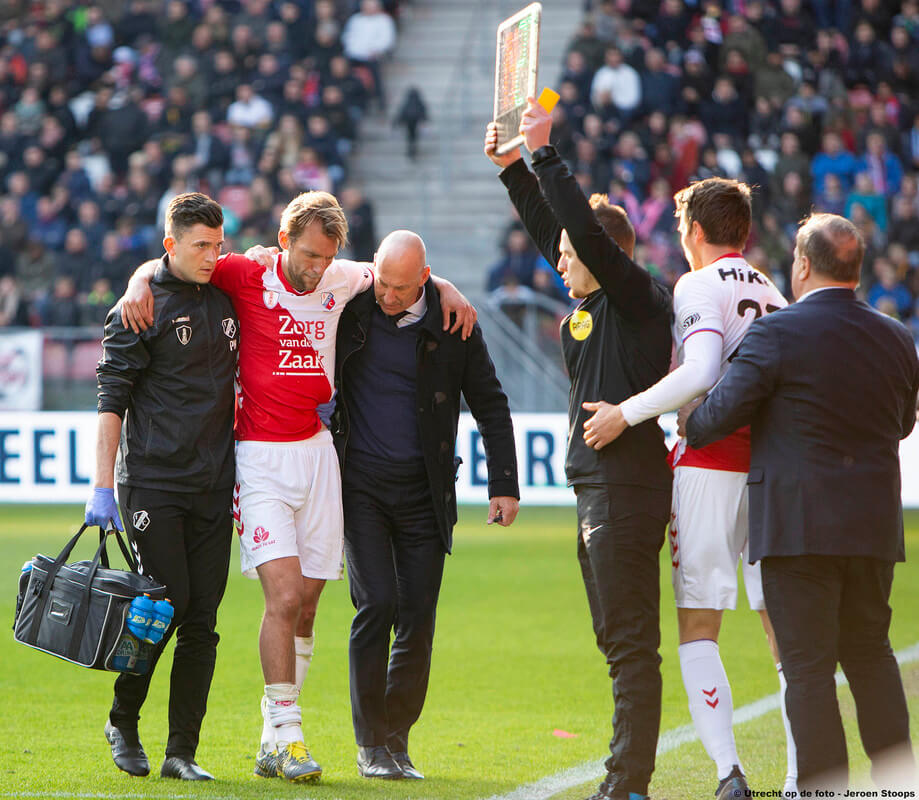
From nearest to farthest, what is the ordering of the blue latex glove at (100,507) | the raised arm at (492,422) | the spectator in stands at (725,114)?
the blue latex glove at (100,507) → the raised arm at (492,422) → the spectator in stands at (725,114)

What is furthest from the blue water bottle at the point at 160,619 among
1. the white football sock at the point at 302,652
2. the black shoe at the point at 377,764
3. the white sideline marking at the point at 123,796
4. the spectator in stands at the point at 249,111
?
the spectator in stands at the point at 249,111

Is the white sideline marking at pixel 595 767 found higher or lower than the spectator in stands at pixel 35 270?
lower

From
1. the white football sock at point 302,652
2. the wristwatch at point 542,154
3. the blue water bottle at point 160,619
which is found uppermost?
the wristwatch at point 542,154

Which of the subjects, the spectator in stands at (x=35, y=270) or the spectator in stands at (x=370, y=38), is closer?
the spectator in stands at (x=35, y=270)

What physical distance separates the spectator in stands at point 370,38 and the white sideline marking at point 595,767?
16.2 m

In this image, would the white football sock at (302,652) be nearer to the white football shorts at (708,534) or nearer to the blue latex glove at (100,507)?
the blue latex glove at (100,507)

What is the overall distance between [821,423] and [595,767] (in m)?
1.93

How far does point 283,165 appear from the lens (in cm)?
1984

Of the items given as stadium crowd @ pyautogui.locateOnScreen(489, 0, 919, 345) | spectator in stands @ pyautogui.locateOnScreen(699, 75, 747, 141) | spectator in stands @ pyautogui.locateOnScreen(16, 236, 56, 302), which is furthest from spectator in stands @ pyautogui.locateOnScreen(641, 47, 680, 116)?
spectator in stands @ pyautogui.locateOnScreen(16, 236, 56, 302)

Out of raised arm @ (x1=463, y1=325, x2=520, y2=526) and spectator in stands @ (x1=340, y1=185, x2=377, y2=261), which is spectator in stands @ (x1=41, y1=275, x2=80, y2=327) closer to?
spectator in stands @ (x1=340, y1=185, x2=377, y2=261)

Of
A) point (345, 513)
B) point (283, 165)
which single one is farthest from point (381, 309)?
point (283, 165)

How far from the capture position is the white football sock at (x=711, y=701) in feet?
15.1

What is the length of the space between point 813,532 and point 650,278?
3.62 ft

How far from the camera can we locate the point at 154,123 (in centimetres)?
2089
